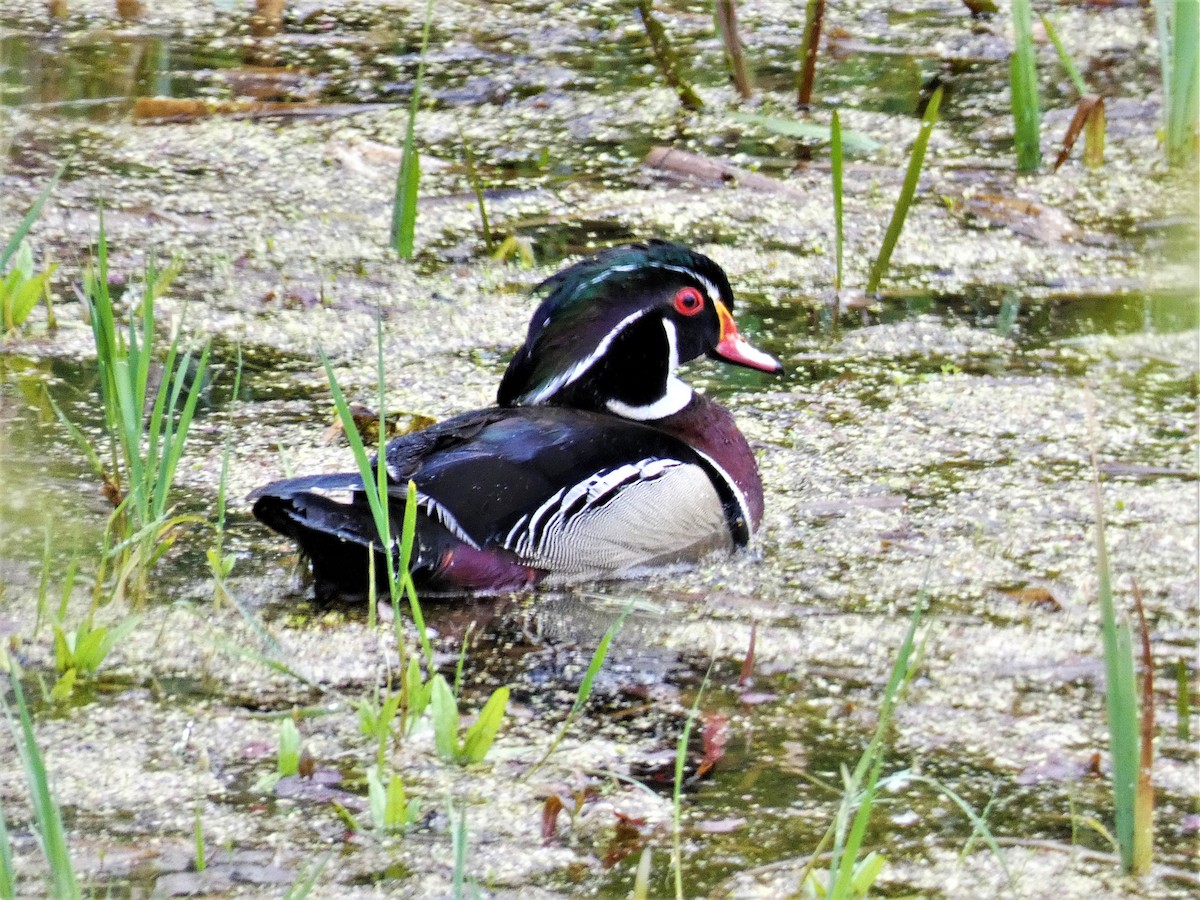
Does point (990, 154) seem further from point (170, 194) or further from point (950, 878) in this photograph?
point (950, 878)

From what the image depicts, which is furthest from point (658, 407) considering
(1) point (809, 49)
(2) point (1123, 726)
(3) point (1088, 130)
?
(3) point (1088, 130)

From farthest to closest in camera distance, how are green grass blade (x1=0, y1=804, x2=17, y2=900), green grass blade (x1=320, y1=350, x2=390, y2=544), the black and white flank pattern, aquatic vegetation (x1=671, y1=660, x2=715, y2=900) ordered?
the black and white flank pattern, green grass blade (x1=320, y1=350, x2=390, y2=544), aquatic vegetation (x1=671, y1=660, x2=715, y2=900), green grass blade (x1=0, y1=804, x2=17, y2=900)

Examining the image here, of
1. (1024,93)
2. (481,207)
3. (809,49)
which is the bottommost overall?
(481,207)

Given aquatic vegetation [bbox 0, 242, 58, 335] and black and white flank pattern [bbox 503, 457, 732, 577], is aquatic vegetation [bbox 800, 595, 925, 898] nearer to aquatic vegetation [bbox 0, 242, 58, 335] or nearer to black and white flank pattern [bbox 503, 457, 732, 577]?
black and white flank pattern [bbox 503, 457, 732, 577]

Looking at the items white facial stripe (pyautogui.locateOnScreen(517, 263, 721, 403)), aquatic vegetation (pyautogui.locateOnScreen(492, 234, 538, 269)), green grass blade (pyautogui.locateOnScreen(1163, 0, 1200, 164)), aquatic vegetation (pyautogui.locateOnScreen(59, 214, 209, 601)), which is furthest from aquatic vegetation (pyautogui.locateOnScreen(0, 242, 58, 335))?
green grass blade (pyautogui.locateOnScreen(1163, 0, 1200, 164))

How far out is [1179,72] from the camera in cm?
648

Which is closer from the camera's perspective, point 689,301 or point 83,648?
point 83,648

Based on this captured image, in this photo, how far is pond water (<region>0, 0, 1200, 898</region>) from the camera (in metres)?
3.11

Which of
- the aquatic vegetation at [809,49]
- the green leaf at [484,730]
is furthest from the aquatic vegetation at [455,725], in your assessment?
the aquatic vegetation at [809,49]

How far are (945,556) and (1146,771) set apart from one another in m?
1.59

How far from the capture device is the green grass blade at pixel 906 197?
555cm

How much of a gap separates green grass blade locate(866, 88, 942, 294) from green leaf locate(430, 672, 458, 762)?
2845mm

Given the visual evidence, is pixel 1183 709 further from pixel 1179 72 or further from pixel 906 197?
pixel 1179 72

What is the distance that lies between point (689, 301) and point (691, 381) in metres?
0.82
